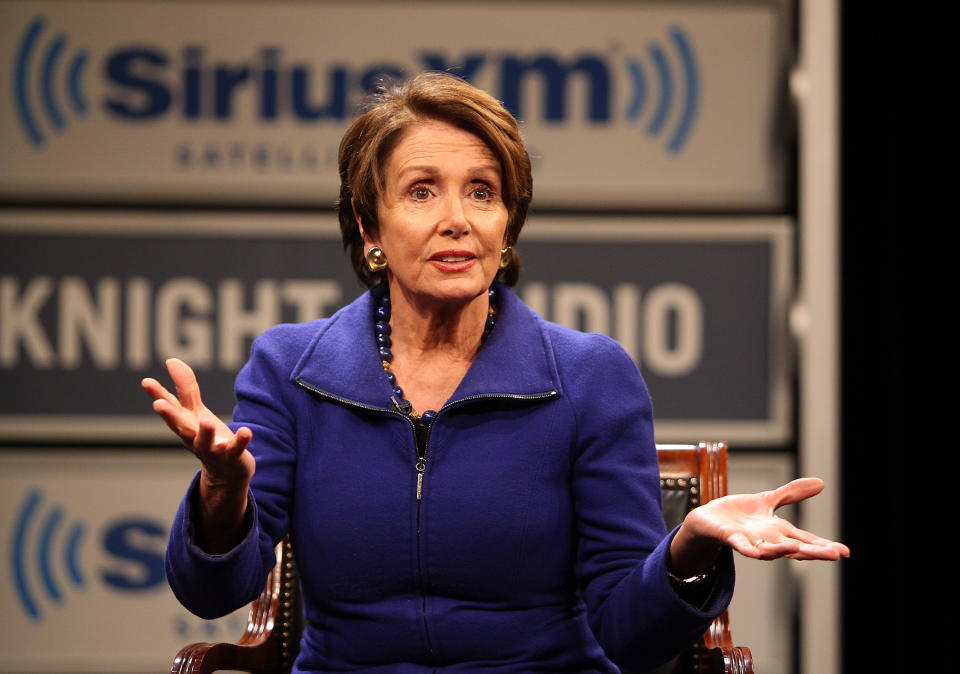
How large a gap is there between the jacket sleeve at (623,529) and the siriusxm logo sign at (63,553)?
2.01m

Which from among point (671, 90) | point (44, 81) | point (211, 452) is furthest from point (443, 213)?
point (44, 81)

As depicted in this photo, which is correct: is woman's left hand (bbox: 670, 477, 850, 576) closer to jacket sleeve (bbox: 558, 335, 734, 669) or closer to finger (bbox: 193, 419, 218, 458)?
jacket sleeve (bbox: 558, 335, 734, 669)

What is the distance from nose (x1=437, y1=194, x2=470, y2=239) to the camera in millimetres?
1658

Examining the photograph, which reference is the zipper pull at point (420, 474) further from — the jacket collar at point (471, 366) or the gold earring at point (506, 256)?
the gold earring at point (506, 256)

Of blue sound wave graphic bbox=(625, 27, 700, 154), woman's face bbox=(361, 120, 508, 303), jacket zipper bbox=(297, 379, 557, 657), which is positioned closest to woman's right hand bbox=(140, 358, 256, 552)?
jacket zipper bbox=(297, 379, 557, 657)

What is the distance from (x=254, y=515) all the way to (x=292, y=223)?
192cm

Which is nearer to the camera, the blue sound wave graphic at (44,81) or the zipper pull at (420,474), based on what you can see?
the zipper pull at (420,474)

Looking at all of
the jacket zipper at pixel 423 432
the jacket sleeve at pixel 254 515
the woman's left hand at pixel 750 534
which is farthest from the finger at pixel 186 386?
the woman's left hand at pixel 750 534

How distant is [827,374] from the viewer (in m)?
3.31

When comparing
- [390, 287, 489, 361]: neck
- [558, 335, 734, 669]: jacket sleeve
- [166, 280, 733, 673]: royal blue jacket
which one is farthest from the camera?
[390, 287, 489, 361]: neck

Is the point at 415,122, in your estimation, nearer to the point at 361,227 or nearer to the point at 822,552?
the point at 361,227

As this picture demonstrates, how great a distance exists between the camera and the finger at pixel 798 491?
4.47ft

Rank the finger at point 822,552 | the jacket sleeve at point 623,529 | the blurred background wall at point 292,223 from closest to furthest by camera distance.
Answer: the finger at point 822,552, the jacket sleeve at point 623,529, the blurred background wall at point 292,223

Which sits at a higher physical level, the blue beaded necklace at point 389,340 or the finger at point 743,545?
the blue beaded necklace at point 389,340
